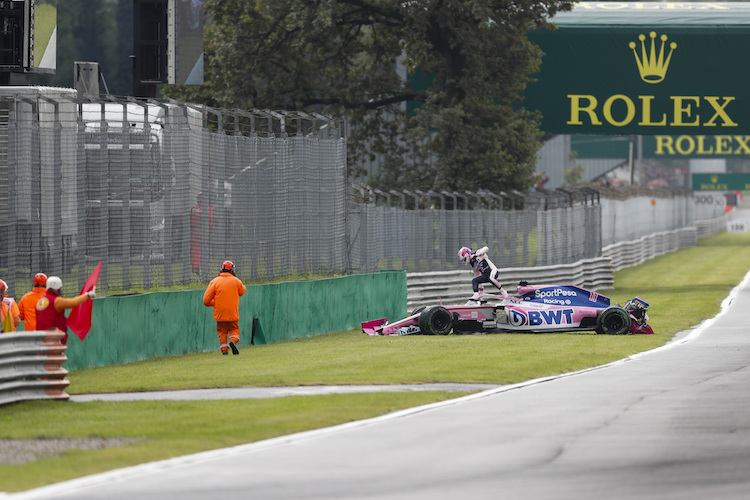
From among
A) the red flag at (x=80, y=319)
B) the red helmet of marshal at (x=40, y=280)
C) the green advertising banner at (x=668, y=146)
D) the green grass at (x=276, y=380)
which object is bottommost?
the green grass at (x=276, y=380)

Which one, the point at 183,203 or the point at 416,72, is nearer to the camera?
the point at 183,203

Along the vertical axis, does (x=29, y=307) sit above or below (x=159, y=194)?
below

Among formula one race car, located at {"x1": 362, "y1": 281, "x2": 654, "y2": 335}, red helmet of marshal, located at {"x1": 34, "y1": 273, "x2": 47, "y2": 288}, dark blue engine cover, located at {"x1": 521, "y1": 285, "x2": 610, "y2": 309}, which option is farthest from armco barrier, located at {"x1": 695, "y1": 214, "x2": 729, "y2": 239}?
red helmet of marshal, located at {"x1": 34, "y1": 273, "x2": 47, "y2": 288}

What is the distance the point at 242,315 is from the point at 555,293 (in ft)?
17.0

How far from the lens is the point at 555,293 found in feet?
79.2

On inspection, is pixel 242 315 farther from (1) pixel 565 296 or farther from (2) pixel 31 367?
(2) pixel 31 367

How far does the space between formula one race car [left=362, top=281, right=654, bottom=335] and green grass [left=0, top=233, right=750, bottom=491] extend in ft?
0.91

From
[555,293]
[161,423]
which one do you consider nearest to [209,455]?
[161,423]

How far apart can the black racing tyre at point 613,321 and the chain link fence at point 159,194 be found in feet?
18.2

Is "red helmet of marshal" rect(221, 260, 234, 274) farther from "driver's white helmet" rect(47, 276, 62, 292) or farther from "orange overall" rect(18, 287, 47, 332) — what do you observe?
"driver's white helmet" rect(47, 276, 62, 292)

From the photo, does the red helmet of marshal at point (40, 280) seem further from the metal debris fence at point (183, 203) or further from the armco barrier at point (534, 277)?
the armco barrier at point (534, 277)

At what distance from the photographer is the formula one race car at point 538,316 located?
23938 mm

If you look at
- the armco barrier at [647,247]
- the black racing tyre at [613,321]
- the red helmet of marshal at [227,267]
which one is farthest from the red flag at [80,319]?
the armco barrier at [647,247]

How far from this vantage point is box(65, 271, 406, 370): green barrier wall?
1947 centimetres
